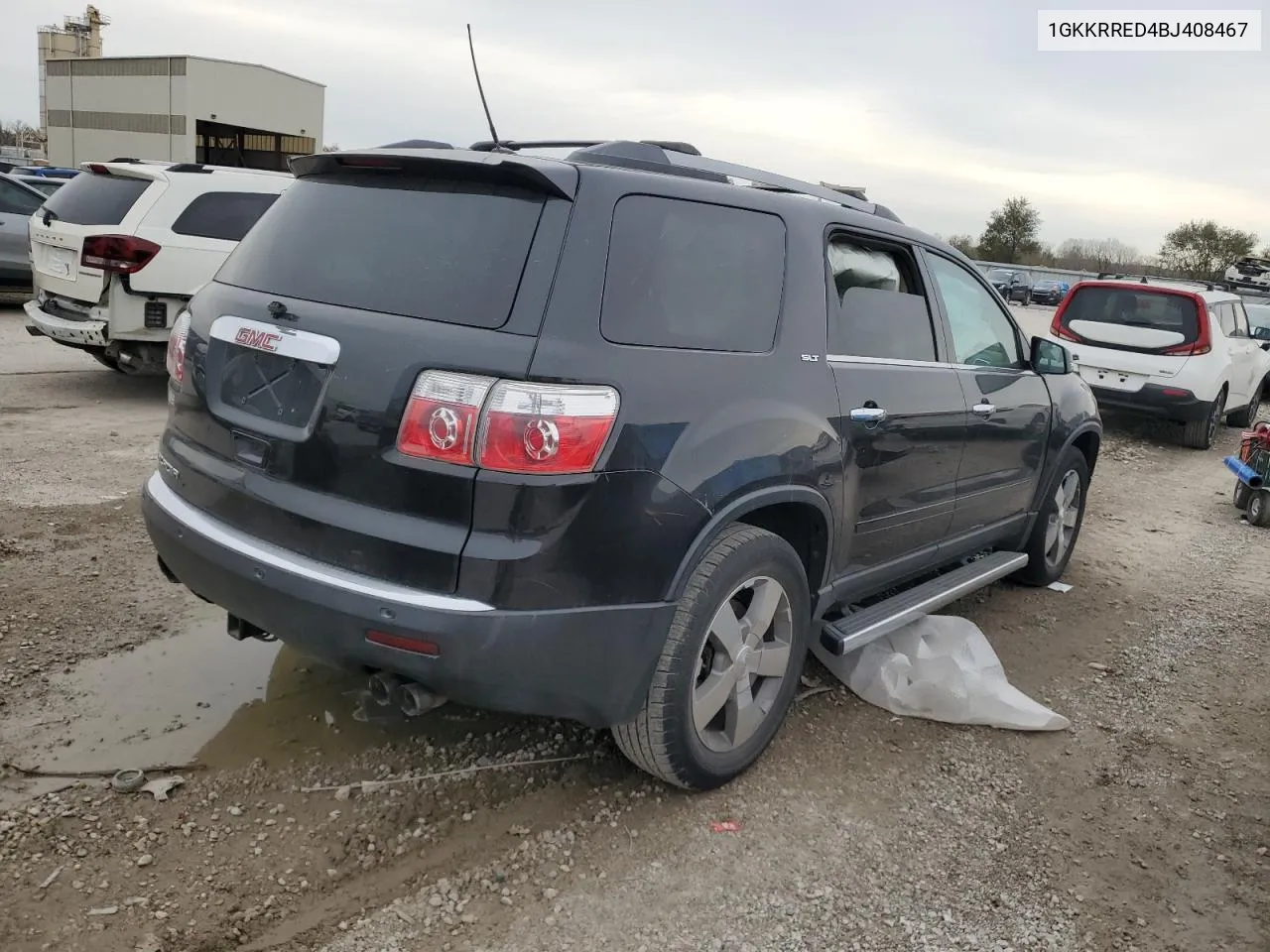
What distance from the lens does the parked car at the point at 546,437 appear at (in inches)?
94.7

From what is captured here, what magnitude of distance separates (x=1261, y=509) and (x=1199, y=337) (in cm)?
346

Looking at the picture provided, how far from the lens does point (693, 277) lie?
2.86 m

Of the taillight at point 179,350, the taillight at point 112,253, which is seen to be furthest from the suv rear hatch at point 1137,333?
the taillight at point 179,350

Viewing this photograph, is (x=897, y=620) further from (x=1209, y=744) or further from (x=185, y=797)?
(x=185, y=797)

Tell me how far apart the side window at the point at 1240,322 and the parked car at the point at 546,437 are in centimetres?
986

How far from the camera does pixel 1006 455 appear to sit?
176 inches

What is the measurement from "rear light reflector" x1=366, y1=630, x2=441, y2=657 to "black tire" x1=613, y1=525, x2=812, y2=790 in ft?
2.13

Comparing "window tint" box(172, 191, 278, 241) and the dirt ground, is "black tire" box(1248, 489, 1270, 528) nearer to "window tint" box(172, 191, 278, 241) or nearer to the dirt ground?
the dirt ground

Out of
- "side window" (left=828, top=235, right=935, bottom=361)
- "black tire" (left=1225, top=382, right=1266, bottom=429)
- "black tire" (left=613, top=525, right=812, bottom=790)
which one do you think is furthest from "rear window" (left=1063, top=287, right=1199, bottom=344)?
"black tire" (left=613, top=525, right=812, bottom=790)

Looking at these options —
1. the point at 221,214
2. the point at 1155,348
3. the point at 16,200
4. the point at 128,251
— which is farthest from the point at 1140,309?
the point at 16,200

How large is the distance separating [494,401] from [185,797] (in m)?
A: 1.55

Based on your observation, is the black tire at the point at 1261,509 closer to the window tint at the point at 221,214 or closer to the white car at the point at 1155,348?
the white car at the point at 1155,348

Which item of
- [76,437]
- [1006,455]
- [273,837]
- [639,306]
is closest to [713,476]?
[639,306]

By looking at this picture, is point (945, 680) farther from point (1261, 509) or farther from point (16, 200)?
point (16, 200)
